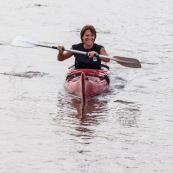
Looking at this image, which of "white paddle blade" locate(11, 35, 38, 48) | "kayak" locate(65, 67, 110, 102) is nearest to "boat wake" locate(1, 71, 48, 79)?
"white paddle blade" locate(11, 35, 38, 48)

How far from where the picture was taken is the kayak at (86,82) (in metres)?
12.3

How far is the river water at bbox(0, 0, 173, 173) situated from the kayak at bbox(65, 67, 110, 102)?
0.15 meters

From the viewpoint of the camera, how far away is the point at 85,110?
11688 mm

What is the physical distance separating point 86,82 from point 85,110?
2.48ft

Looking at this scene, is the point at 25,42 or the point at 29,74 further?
the point at 29,74

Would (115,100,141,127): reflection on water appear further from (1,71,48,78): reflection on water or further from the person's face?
(1,71,48,78): reflection on water

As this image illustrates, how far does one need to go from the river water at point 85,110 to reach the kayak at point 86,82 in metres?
0.15

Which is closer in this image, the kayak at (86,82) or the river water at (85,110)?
the river water at (85,110)

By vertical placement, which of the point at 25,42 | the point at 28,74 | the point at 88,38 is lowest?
the point at 28,74

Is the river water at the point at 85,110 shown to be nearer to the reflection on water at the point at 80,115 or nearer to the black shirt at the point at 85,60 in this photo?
the reflection on water at the point at 80,115

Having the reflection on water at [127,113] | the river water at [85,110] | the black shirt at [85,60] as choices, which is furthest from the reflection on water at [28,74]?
the reflection on water at [127,113]

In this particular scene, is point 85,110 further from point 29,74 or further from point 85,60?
point 29,74

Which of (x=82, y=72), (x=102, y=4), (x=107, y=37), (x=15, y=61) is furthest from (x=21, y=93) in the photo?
(x=102, y=4)

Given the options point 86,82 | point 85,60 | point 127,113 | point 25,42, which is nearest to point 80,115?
point 127,113
